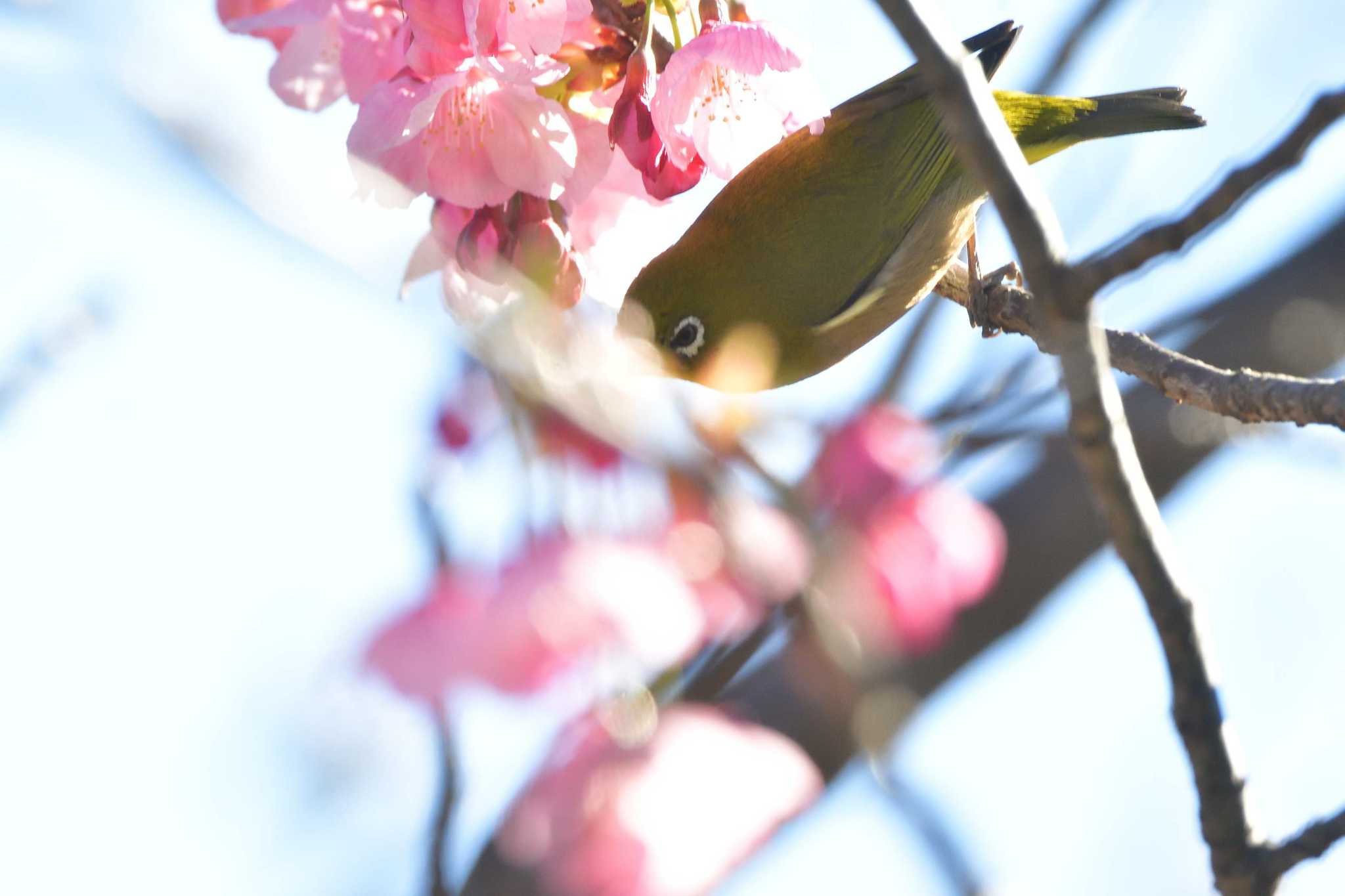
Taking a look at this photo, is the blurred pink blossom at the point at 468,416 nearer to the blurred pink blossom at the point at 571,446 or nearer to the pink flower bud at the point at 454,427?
the pink flower bud at the point at 454,427

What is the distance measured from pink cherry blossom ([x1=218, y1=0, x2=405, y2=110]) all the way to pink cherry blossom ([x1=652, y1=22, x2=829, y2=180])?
14.8 inches

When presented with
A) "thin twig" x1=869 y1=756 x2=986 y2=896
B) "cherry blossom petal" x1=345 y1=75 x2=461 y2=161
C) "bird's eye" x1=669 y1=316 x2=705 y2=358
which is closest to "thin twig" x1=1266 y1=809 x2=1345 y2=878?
"thin twig" x1=869 y1=756 x2=986 y2=896

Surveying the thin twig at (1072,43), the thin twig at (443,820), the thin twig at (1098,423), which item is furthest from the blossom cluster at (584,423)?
the thin twig at (1072,43)

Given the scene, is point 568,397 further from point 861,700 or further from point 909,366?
point 909,366

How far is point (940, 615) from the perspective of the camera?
9.06 feet

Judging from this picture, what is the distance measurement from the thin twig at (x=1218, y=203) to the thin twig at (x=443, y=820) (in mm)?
953

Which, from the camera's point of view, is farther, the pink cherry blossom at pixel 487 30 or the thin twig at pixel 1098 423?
the pink cherry blossom at pixel 487 30

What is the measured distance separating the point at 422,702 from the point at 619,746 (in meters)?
0.33

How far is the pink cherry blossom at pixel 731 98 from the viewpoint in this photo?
5.12 feet

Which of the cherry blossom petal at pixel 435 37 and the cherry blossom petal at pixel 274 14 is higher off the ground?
the cherry blossom petal at pixel 435 37

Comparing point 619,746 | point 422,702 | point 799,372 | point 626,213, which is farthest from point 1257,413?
point 799,372

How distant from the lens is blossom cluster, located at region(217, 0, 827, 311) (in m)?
A: 1.53

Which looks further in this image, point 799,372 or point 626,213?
point 799,372

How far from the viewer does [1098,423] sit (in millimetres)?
1047
